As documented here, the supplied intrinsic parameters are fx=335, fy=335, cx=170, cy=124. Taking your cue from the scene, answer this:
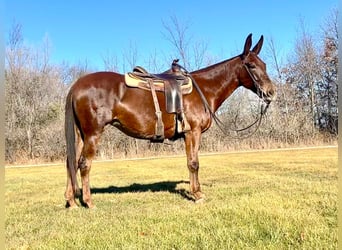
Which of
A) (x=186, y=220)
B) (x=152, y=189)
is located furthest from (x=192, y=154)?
(x=152, y=189)

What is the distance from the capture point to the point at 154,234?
342 centimetres

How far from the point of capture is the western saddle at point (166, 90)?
514 centimetres

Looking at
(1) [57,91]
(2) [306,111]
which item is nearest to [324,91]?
(2) [306,111]

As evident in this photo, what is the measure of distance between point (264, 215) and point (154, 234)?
4.31ft

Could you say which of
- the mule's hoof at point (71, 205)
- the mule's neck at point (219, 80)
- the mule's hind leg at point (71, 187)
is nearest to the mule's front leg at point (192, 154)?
the mule's neck at point (219, 80)

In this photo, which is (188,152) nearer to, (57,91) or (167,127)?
(167,127)

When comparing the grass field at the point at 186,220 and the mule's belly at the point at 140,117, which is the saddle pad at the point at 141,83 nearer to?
the mule's belly at the point at 140,117

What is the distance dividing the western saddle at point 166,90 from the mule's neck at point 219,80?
18.1 inches

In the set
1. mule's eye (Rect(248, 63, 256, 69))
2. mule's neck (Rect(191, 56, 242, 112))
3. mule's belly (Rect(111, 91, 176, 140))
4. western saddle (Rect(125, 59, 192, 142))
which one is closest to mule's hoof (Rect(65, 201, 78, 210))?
mule's belly (Rect(111, 91, 176, 140))

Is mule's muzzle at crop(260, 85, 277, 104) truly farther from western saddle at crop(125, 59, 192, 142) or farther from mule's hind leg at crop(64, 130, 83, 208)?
mule's hind leg at crop(64, 130, 83, 208)

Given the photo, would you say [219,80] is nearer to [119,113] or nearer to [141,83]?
[141,83]

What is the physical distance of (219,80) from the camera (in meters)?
5.78

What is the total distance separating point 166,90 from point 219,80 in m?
1.10

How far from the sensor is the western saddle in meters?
5.14
